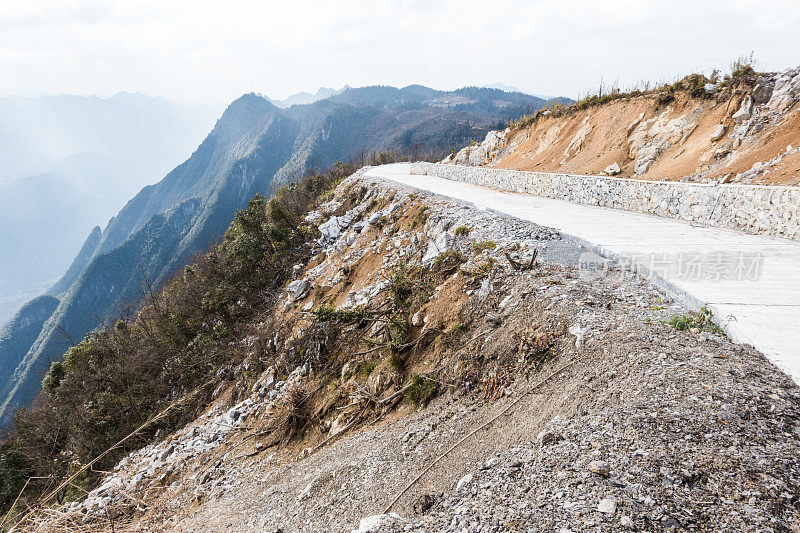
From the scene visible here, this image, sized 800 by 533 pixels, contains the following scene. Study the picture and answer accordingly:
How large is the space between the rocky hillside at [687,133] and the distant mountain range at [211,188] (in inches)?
1959

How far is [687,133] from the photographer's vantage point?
1606 cm

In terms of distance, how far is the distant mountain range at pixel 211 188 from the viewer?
3743 inches

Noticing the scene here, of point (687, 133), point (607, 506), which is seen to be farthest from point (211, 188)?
point (607, 506)

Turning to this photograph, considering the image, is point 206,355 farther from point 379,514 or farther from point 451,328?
point 379,514

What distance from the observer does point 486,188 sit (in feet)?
58.4

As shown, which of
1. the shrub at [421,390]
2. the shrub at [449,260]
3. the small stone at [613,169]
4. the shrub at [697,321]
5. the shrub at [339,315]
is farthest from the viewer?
the small stone at [613,169]

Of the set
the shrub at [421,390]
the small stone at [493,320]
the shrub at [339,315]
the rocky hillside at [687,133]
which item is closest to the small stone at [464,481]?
the shrub at [421,390]

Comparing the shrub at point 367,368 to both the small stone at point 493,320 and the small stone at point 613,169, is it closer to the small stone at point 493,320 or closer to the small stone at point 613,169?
the small stone at point 493,320

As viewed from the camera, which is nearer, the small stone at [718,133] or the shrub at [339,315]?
the shrub at [339,315]

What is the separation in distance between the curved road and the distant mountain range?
209 ft

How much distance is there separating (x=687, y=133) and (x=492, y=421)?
18.4 meters

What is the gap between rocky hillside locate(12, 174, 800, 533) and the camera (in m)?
2.41

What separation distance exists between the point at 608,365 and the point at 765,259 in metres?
4.53

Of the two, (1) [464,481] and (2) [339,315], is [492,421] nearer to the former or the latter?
(1) [464,481]
